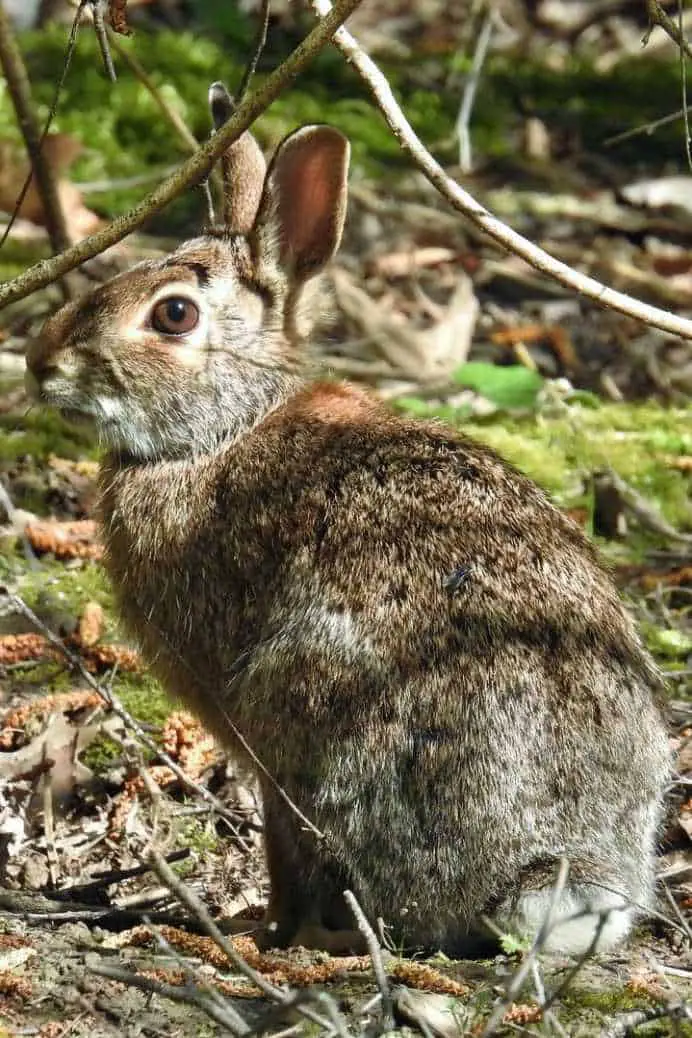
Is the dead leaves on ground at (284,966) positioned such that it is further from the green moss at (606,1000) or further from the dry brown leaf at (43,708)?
the dry brown leaf at (43,708)

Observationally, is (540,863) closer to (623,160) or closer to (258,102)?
(258,102)

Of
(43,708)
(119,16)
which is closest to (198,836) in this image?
(43,708)

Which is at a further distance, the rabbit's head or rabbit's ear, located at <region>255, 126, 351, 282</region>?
rabbit's ear, located at <region>255, 126, 351, 282</region>

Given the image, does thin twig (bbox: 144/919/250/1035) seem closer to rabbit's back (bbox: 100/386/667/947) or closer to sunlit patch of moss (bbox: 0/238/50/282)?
rabbit's back (bbox: 100/386/667/947)

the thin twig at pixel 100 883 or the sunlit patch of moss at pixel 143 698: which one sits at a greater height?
the sunlit patch of moss at pixel 143 698

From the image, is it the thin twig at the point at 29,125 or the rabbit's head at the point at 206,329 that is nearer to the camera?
the rabbit's head at the point at 206,329

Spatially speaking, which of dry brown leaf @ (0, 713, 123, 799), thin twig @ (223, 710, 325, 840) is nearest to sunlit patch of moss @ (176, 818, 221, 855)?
dry brown leaf @ (0, 713, 123, 799)

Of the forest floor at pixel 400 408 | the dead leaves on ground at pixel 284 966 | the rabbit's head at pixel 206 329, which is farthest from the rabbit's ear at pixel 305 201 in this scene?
the dead leaves on ground at pixel 284 966
